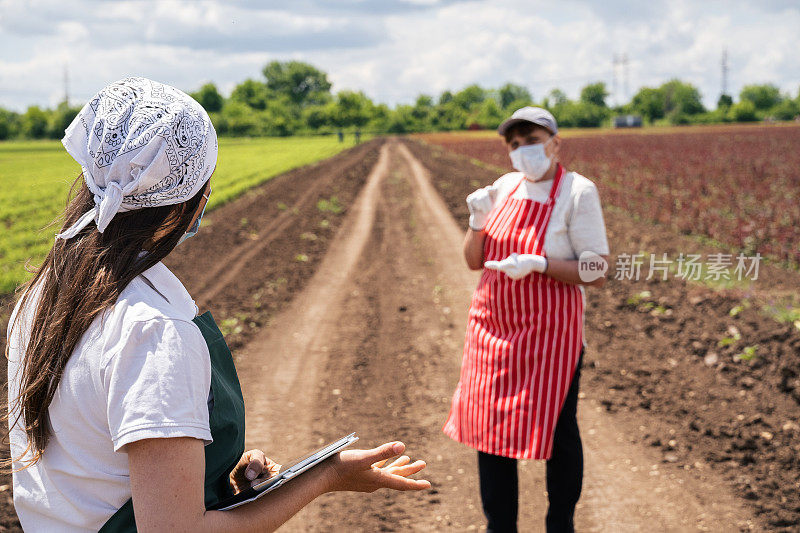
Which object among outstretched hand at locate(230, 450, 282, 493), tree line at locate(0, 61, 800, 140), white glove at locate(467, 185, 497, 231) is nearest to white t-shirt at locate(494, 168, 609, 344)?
white glove at locate(467, 185, 497, 231)

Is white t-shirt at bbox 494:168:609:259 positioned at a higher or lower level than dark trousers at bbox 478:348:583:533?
higher

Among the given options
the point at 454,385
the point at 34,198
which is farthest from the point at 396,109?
the point at 454,385

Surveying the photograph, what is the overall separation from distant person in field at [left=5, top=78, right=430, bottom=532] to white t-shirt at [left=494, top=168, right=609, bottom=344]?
1839 mm

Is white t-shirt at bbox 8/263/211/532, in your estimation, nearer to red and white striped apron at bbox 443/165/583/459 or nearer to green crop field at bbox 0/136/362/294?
green crop field at bbox 0/136/362/294

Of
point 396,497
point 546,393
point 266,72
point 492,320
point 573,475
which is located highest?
point 266,72

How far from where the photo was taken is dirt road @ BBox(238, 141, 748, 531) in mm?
3514

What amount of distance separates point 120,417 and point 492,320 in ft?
6.58

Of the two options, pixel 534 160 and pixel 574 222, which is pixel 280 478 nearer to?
pixel 574 222

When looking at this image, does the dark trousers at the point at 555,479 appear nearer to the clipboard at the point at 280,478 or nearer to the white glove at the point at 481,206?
the white glove at the point at 481,206

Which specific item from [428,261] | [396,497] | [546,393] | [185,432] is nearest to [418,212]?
[428,261]

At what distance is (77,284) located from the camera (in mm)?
1122

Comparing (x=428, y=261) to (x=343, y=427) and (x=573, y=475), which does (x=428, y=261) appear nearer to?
(x=343, y=427)

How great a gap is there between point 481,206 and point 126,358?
6.96 ft

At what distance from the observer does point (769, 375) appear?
4.89 meters
